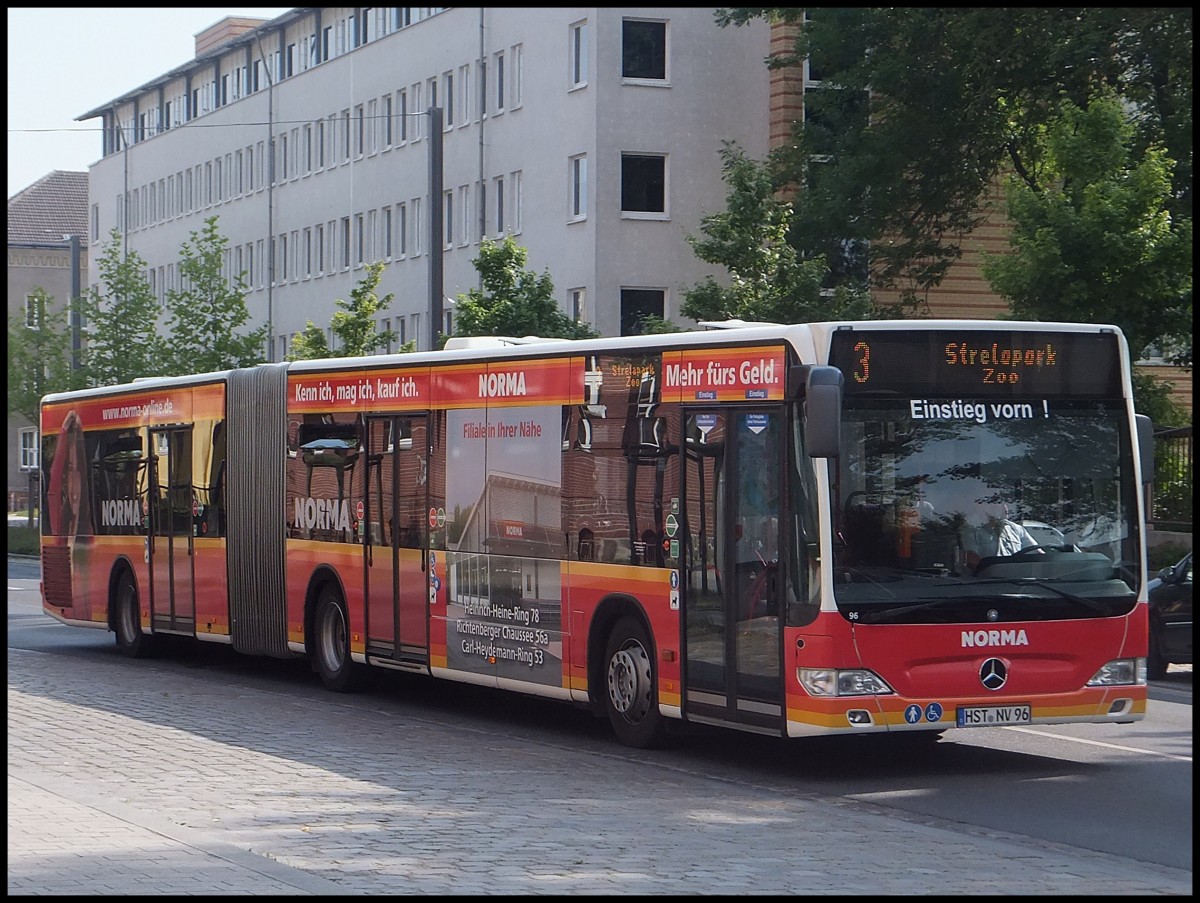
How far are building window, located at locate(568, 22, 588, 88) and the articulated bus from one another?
33.6 metres

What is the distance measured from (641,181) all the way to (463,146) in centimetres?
774

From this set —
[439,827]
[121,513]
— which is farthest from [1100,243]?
[439,827]

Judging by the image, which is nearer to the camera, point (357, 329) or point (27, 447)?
point (357, 329)

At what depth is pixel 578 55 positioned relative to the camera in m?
51.2

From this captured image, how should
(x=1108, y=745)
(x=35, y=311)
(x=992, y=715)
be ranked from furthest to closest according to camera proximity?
(x=35, y=311) → (x=1108, y=745) → (x=992, y=715)

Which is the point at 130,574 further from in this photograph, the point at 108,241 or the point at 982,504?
the point at 108,241

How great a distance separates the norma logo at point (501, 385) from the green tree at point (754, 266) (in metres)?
16.5

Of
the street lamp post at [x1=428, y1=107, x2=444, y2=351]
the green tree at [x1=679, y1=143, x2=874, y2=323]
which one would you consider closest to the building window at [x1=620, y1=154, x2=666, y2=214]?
the green tree at [x1=679, y1=143, x2=874, y2=323]

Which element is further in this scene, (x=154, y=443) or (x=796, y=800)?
(x=154, y=443)

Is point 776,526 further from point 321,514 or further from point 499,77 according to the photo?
point 499,77

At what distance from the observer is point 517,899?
8.35 meters

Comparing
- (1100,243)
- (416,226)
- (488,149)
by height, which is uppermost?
(488,149)

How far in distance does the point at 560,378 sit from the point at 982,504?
12.8 feet

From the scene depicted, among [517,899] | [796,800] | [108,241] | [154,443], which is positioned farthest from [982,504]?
[108,241]
